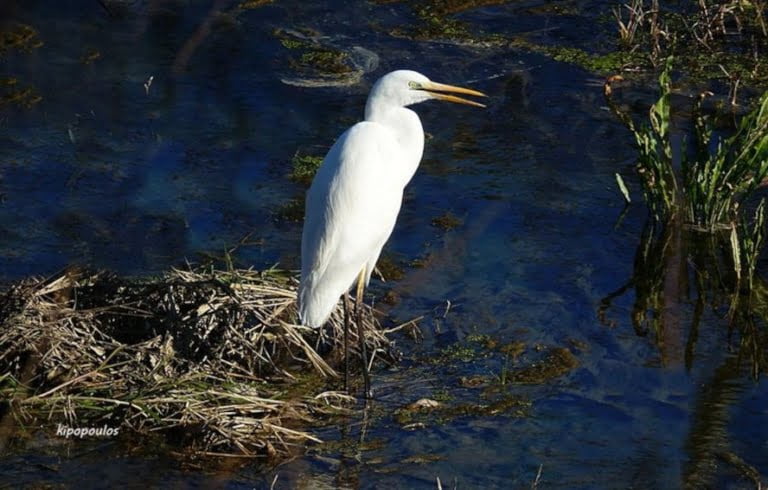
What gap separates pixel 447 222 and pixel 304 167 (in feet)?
3.30

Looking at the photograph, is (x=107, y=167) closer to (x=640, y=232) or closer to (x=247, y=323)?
(x=247, y=323)

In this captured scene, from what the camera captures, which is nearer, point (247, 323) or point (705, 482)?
point (705, 482)

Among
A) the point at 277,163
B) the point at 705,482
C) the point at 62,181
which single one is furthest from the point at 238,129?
the point at 705,482

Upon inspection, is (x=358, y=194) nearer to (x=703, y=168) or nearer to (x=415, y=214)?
(x=415, y=214)

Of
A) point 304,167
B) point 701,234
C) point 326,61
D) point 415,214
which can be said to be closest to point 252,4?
point 326,61

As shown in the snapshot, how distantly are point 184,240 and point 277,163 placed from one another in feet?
3.45

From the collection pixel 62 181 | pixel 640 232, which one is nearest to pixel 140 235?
pixel 62 181

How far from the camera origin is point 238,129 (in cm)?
715

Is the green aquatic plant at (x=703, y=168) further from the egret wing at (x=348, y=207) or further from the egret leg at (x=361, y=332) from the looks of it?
the egret leg at (x=361, y=332)

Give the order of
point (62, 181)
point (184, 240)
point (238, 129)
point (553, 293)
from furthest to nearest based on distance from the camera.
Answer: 1. point (238, 129)
2. point (62, 181)
3. point (184, 240)
4. point (553, 293)

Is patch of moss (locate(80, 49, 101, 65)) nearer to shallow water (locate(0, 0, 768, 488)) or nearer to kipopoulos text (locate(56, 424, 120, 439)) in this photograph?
shallow water (locate(0, 0, 768, 488))

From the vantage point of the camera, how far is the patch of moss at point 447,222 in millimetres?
5996

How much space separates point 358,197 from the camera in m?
4.52

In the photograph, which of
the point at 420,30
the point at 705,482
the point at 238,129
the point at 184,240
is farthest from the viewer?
the point at 420,30
